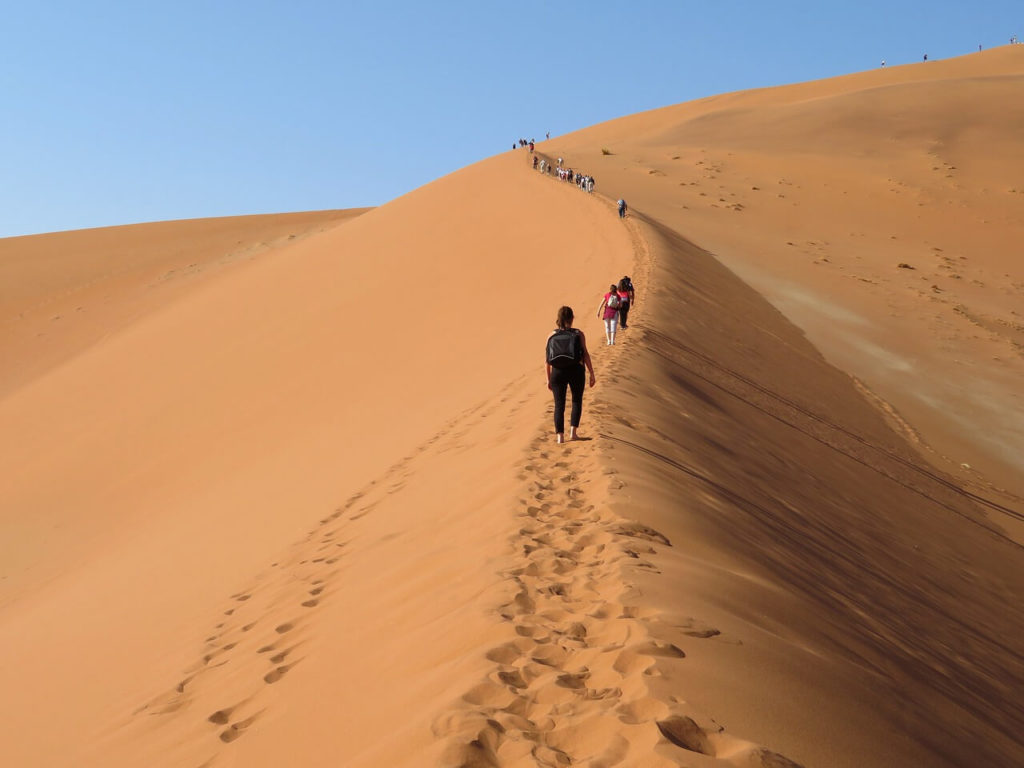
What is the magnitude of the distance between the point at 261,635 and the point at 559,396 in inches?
133

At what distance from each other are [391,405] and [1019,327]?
17.3m

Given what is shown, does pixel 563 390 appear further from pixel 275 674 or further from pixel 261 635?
pixel 275 674

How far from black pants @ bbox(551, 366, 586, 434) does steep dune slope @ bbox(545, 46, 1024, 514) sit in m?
7.83

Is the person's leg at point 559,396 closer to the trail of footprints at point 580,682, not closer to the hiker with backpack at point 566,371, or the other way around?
the hiker with backpack at point 566,371

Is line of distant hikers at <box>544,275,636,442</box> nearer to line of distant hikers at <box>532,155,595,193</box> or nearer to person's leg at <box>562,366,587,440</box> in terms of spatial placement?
person's leg at <box>562,366,587,440</box>

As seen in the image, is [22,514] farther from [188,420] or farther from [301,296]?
[301,296]

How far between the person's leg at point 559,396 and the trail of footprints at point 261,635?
5.17 feet

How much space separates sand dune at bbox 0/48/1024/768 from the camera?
369 cm

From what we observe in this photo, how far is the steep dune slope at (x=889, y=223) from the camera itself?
18016 millimetres

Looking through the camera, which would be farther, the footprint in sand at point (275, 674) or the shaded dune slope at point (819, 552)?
the footprint in sand at point (275, 674)

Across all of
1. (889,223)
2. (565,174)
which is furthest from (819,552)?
(889,223)

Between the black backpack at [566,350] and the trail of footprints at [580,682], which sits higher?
the black backpack at [566,350]

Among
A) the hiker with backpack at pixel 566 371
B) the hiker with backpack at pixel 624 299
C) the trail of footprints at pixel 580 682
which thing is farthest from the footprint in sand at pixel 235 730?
the hiker with backpack at pixel 624 299

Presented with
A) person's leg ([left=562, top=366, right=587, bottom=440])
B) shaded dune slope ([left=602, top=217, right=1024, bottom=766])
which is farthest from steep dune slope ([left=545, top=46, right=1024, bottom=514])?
person's leg ([left=562, top=366, right=587, bottom=440])
